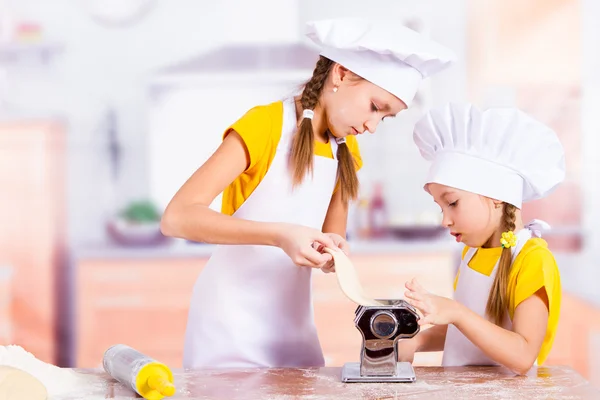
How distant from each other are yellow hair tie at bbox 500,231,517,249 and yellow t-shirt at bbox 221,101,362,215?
0.39 metres

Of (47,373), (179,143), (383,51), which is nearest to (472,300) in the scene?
(383,51)

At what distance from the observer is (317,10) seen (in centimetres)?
374

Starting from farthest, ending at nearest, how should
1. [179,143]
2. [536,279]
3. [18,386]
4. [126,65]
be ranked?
[126,65]
[179,143]
[536,279]
[18,386]

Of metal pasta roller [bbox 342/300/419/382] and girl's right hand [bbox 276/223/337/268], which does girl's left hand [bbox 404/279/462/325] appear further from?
girl's right hand [bbox 276/223/337/268]

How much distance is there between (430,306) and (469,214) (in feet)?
0.85

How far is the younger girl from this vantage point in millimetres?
1395

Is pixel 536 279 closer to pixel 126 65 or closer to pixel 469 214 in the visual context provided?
pixel 469 214

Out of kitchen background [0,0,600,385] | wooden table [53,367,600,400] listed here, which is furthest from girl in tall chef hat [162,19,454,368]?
kitchen background [0,0,600,385]

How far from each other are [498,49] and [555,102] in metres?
0.35

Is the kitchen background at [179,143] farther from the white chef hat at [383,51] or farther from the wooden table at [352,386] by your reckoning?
the wooden table at [352,386]

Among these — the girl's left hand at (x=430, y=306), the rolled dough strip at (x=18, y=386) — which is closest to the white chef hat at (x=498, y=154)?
the girl's left hand at (x=430, y=306)

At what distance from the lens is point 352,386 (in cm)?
121

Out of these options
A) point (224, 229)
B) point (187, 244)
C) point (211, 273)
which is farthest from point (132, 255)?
point (224, 229)

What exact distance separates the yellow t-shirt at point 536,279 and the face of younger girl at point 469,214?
7cm
